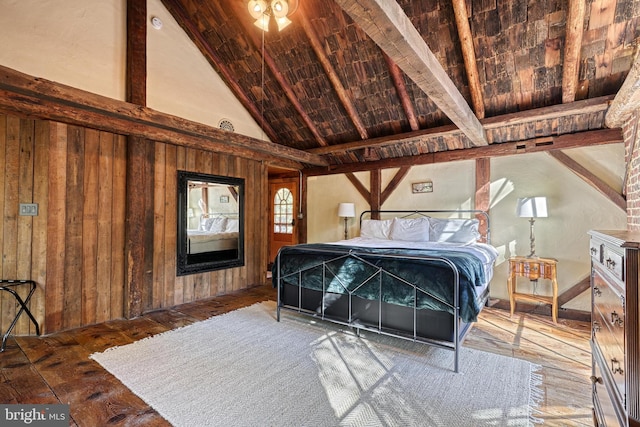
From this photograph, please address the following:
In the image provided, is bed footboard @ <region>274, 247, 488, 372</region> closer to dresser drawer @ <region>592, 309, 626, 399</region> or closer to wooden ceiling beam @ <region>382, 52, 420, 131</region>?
dresser drawer @ <region>592, 309, 626, 399</region>

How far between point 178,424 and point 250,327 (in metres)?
1.55

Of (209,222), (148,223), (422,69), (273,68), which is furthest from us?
(209,222)

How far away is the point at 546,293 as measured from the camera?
155 inches

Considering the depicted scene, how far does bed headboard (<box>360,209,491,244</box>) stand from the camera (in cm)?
438

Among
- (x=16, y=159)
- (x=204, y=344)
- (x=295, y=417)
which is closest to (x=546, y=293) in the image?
(x=295, y=417)

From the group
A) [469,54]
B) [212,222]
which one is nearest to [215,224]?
[212,222]

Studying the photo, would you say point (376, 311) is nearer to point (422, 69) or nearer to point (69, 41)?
point (422, 69)

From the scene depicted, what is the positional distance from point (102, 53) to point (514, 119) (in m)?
5.19

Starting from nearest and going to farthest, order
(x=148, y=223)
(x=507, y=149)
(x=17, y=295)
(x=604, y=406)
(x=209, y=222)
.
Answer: (x=604, y=406)
(x=17, y=295)
(x=148, y=223)
(x=507, y=149)
(x=209, y=222)

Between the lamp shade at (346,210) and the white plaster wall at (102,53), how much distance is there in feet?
8.67

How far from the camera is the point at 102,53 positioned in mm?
3553

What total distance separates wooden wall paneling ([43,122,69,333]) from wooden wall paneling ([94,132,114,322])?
325 millimetres

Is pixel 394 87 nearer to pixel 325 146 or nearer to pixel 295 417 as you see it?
pixel 325 146

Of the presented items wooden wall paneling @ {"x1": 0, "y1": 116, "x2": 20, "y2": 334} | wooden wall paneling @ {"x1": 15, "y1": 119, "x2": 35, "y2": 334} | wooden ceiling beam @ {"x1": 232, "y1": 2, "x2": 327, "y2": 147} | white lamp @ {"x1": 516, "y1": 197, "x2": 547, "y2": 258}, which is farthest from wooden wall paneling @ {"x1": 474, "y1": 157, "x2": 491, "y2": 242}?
wooden wall paneling @ {"x1": 0, "y1": 116, "x2": 20, "y2": 334}
